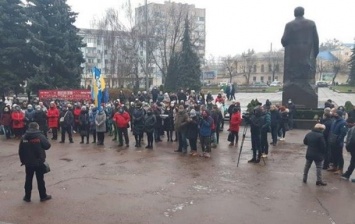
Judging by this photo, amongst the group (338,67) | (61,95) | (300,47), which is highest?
(338,67)

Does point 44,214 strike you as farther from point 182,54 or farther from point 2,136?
point 182,54

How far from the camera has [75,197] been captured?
29.0 ft

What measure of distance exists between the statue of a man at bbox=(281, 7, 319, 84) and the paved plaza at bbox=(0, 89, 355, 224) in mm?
8505

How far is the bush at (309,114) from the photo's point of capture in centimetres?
1948

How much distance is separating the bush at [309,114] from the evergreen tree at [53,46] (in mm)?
18319

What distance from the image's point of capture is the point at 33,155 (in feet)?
27.3

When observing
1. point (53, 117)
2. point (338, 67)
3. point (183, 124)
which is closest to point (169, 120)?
point (183, 124)

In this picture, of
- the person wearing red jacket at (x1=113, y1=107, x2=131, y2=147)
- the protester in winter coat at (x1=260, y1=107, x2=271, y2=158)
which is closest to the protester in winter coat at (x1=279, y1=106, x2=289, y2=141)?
the protester in winter coat at (x1=260, y1=107, x2=271, y2=158)

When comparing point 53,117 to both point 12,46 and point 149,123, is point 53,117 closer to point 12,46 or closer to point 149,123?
point 149,123

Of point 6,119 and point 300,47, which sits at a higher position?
point 300,47

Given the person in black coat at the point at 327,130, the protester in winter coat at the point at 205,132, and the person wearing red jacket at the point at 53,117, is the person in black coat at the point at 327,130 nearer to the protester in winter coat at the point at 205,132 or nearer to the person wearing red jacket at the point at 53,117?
the protester in winter coat at the point at 205,132

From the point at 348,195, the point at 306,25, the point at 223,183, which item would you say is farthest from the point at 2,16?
the point at 348,195

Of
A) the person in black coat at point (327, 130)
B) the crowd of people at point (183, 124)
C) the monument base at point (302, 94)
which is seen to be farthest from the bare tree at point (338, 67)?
the person in black coat at point (327, 130)

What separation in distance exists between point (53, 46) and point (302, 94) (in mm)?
19423
